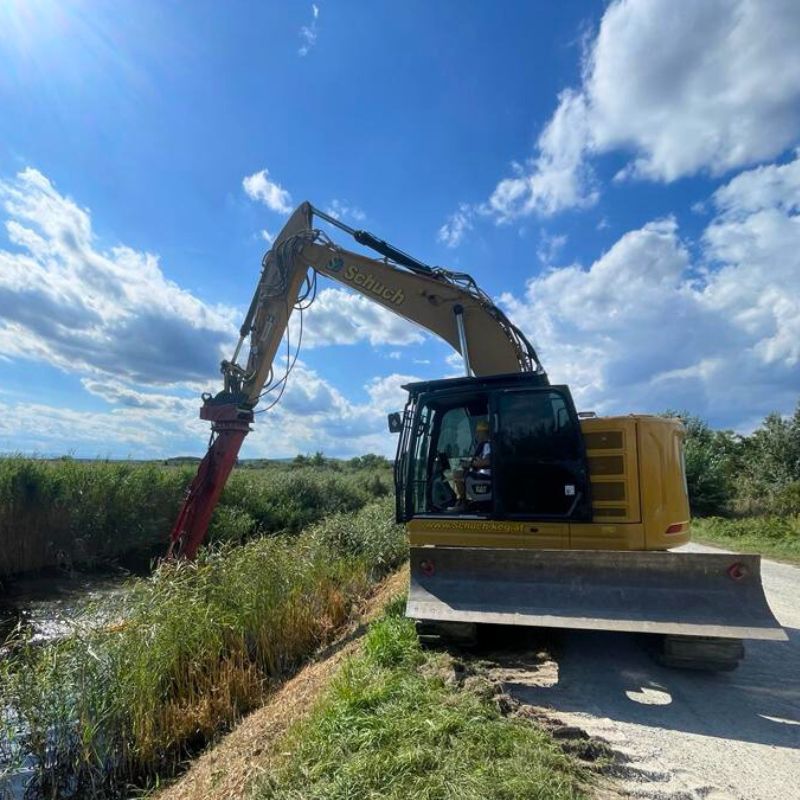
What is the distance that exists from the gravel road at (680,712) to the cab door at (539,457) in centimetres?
122

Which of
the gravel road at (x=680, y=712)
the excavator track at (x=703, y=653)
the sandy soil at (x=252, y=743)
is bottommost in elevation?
the sandy soil at (x=252, y=743)

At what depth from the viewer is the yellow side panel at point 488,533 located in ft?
15.5

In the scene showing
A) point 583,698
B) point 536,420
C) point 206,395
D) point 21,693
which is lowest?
point 21,693

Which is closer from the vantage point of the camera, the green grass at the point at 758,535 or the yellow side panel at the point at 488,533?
the yellow side panel at the point at 488,533

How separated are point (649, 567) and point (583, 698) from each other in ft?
3.52

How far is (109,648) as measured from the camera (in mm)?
4309

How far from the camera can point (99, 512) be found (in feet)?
39.9

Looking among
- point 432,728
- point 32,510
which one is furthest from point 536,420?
point 32,510

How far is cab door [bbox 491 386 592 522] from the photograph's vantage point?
4.73 meters

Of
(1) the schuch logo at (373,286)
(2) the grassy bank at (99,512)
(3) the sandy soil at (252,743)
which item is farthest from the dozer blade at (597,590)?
(2) the grassy bank at (99,512)

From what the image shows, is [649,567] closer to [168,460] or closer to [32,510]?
[32,510]

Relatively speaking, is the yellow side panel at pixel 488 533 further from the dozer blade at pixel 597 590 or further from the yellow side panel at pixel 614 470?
the dozer blade at pixel 597 590

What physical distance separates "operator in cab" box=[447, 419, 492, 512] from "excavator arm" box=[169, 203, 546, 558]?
5.45ft

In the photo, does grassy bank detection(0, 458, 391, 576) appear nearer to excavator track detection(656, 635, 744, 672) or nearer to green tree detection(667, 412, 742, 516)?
excavator track detection(656, 635, 744, 672)
